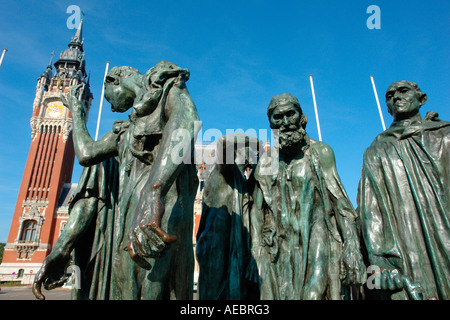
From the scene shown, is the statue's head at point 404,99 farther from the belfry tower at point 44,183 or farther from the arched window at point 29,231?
the arched window at point 29,231

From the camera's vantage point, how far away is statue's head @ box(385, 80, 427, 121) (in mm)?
3436

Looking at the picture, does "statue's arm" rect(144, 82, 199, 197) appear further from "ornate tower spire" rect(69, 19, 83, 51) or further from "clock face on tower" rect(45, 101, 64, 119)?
"ornate tower spire" rect(69, 19, 83, 51)

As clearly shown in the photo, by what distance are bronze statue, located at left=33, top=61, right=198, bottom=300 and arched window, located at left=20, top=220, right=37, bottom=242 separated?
56441 mm

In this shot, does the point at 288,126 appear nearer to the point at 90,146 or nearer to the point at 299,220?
the point at 299,220

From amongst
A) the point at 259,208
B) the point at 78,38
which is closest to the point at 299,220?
the point at 259,208

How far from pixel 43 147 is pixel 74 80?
13.7m

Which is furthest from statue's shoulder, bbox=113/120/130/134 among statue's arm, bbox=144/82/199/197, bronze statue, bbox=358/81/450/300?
bronze statue, bbox=358/81/450/300

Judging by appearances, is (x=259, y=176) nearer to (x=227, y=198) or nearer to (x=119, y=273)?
(x=227, y=198)

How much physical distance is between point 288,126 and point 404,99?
1341mm

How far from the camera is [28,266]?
47281 millimetres

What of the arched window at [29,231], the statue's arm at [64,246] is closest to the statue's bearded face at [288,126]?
the statue's arm at [64,246]

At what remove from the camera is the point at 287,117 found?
11.2 feet

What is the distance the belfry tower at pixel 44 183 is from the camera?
47.9 m

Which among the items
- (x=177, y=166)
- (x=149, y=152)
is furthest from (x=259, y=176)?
(x=177, y=166)
